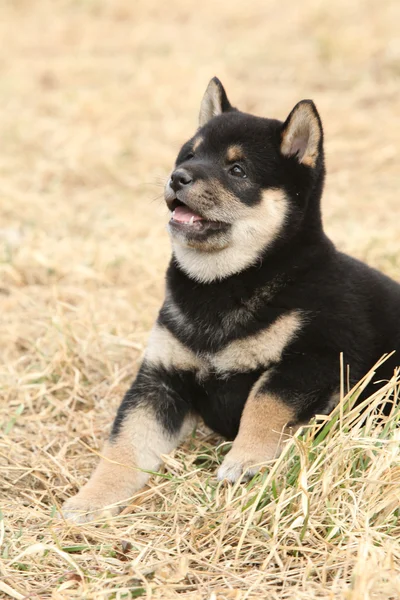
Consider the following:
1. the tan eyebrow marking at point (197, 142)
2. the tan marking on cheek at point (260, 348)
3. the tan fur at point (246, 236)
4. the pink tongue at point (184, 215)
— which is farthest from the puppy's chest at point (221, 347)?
the tan eyebrow marking at point (197, 142)

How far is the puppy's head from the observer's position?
433 centimetres

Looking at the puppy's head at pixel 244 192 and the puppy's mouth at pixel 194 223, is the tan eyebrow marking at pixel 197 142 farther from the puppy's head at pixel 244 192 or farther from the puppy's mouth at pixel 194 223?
the puppy's mouth at pixel 194 223

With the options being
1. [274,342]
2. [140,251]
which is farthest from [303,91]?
[274,342]

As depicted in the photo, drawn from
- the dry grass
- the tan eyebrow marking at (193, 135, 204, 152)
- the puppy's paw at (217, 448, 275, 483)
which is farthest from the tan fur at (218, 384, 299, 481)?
the tan eyebrow marking at (193, 135, 204, 152)

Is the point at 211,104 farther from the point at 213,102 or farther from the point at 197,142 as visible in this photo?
the point at 197,142

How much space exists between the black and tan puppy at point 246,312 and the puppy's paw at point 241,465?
3 centimetres

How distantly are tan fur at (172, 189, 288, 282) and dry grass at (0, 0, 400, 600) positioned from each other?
98cm

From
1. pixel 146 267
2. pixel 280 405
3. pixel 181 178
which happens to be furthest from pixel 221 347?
pixel 146 267

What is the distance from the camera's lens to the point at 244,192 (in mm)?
4371

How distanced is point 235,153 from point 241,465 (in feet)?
5.27

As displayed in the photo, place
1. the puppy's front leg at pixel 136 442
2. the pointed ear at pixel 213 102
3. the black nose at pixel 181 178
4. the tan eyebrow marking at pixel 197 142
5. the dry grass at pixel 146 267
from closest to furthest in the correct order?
1. the dry grass at pixel 146 267
2. the puppy's front leg at pixel 136 442
3. the black nose at pixel 181 178
4. the tan eyebrow marking at pixel 197 142
5. the pointed ear at pixel 213 102

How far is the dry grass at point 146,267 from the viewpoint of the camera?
137 inches

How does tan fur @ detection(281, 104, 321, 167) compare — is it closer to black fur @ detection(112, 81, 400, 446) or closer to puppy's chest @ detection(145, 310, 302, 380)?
black fur @ detection(112, 81, 400, 446)

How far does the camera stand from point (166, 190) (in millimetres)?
4352
